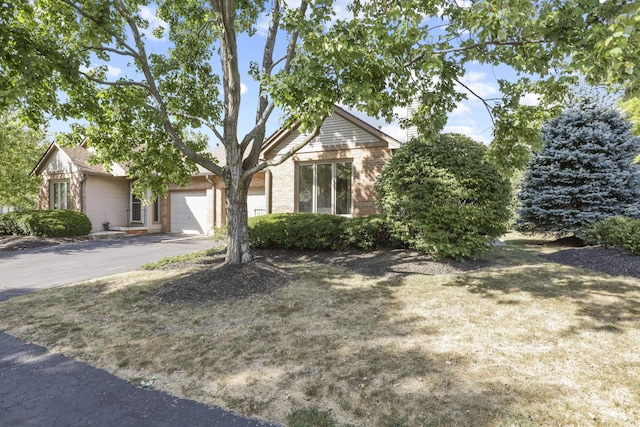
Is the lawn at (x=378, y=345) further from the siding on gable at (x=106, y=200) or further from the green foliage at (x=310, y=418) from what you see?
the siding on gable at (x=106, y=200)

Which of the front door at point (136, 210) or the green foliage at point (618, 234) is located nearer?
the green foliage at point (618, 234)

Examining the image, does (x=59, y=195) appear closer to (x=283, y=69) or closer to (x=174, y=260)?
(x=174, y=260)

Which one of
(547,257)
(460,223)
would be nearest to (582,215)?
(547,257)

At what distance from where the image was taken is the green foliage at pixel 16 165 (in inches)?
671

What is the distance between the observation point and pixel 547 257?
948 cm

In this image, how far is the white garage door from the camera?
15891mm

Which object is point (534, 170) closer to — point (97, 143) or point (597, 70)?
point (597, 70)

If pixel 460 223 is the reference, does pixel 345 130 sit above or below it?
above

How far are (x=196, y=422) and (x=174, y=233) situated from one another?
1719 cm

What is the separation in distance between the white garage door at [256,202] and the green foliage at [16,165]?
37.5ft

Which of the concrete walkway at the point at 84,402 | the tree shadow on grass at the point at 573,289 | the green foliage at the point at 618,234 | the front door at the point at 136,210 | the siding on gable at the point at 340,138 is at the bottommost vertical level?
the concrete walkway at the point at 84,402

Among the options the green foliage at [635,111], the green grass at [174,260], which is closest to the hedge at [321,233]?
the green grass at [174,260]

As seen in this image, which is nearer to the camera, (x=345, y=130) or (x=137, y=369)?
(x=137, y=369)

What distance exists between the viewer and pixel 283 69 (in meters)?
7.49
